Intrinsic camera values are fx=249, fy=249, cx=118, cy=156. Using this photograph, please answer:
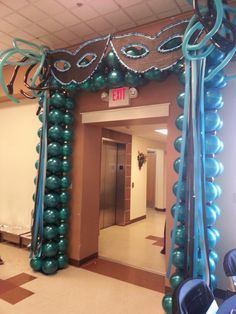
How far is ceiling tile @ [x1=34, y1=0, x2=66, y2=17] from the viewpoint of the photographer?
9.59 feet

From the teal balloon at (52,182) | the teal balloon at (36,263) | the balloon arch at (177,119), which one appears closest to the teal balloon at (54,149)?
the balloon arch at (177,119)

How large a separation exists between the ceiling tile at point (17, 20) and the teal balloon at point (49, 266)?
328cm

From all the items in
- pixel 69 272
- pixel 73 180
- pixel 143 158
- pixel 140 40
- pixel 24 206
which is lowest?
pixel 69 272

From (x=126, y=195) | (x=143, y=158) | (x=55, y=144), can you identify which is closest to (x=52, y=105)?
(x=55, y=144)

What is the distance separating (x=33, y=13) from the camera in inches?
124

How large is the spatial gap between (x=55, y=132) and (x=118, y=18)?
1.74m

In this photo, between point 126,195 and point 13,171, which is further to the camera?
point 126,195

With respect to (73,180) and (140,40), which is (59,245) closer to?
(73,180)

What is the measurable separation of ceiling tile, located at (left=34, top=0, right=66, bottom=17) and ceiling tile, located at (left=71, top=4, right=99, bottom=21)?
16cm

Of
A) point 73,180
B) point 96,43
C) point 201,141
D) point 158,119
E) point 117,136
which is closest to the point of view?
point 201,141

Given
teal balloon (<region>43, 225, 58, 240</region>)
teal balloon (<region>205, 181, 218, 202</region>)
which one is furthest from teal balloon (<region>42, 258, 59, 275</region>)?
teal balloon (<region>205, 181, 218, 202</region>)

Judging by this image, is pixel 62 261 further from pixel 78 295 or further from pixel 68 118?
pixel 68 118

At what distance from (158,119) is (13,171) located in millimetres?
3264

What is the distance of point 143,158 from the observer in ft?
24.0
